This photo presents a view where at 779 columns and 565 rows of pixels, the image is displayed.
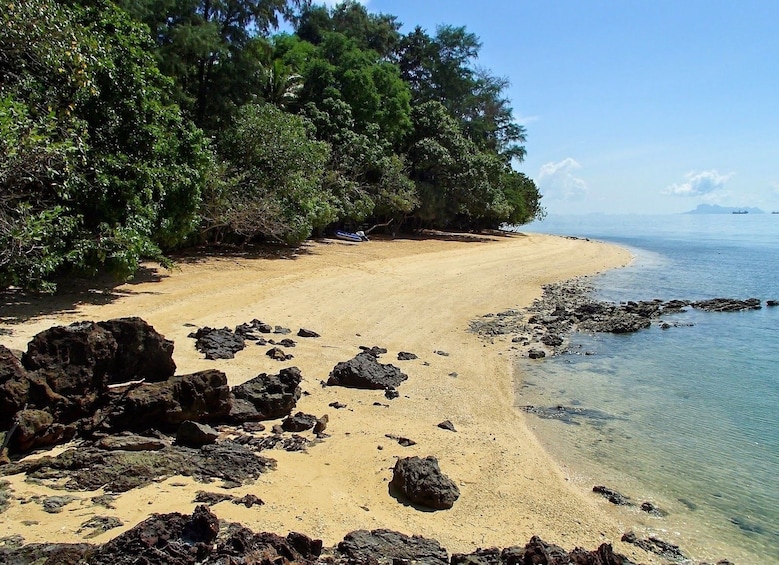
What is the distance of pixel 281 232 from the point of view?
19.0 metres

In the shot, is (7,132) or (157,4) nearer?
(7,132)

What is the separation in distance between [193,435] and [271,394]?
1.36 m

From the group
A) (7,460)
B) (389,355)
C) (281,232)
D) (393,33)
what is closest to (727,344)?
(389,355)

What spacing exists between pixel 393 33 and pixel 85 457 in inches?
1688

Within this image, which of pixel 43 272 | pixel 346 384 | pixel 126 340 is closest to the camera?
pixel 126 340

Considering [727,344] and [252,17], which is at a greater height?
[252,17]

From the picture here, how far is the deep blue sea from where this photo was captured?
224 inches

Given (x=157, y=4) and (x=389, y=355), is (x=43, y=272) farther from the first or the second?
(x=157, y=4)

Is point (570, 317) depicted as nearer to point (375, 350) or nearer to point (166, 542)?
point (375, 350)

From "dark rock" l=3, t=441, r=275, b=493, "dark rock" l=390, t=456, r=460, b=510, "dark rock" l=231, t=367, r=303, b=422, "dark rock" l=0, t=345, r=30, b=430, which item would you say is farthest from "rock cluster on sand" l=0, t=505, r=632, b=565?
"dark rock" l=231, t=367, r=303, b=422

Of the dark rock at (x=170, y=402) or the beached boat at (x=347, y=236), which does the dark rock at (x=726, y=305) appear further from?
the dark rock at (x=170, y=402)

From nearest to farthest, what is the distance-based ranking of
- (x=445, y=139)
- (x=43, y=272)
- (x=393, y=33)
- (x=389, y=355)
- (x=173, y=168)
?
(x=43, y=272) → (x=389, y=355) → (x=173, y=168) → (x=445, y=139) → (x=393, y=33)

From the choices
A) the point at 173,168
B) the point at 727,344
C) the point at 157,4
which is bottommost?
the point at 727,344

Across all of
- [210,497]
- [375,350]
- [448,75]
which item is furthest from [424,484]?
[448,75]
